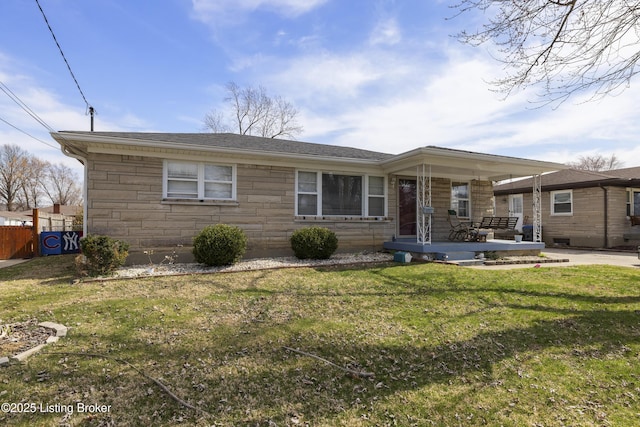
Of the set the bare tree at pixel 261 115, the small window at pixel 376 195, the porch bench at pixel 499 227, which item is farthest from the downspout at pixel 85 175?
the bare tree at pixel 261 115

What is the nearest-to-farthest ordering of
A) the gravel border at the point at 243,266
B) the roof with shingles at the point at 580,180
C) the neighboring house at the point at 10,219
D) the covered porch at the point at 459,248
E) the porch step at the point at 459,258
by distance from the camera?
the gravel border at the point at 243,266
the porch step at the point at 459,258
the covered porch at the point at 459,248
the roof with shingles at the point at 580,180
the neighboring house at the point at 10,219

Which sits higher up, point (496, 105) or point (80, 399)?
point (496, 105)

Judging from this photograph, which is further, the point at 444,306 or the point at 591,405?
the point at 444,306

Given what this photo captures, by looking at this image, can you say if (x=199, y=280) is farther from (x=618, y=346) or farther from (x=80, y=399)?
(x=618, y=346)

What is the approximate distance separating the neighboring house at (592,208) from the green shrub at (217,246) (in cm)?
1557

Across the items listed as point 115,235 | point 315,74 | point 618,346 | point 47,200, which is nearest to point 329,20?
point 315,74

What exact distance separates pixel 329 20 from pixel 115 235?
8972mm

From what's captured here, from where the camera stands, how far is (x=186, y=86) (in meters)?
12.9

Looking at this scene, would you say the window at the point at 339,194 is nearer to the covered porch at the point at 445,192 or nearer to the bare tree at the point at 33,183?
the covered porch at the point at 445,192

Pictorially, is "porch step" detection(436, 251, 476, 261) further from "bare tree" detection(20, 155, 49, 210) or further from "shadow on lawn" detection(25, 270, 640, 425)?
"bare tree" detection(20, 155, 49, 210)

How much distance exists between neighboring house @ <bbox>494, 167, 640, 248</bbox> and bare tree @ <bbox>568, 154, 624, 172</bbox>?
3865 cm

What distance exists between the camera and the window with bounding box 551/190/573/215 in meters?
15.2

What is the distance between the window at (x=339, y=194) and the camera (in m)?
9.62

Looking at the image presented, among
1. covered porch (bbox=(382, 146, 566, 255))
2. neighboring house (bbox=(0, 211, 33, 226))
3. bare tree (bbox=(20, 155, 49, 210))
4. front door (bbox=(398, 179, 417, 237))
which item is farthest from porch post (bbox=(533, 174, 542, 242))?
bare tree (bbox=(20, 155, 49, 210))
